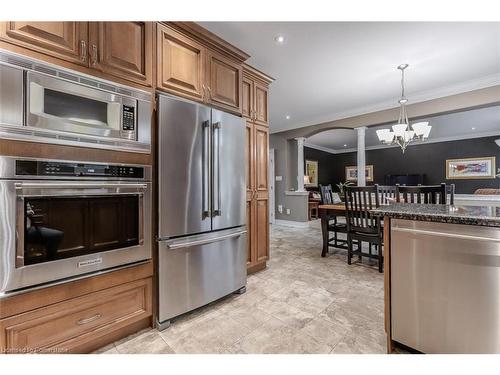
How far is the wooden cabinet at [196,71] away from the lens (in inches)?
69.0

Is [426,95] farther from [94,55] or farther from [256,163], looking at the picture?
[94,55]

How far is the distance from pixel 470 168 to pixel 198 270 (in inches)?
363

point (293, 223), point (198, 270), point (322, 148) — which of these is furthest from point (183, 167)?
point (322, 148)

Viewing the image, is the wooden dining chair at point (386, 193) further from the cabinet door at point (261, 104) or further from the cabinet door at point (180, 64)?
the cabinet door at point (180, 64)

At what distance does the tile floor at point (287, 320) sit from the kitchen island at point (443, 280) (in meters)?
0.35

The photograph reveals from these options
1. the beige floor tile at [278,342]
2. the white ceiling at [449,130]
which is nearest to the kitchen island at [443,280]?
the beige floor tile at [278,342]

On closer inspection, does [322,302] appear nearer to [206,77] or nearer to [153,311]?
[153,311]

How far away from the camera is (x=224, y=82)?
2199mm

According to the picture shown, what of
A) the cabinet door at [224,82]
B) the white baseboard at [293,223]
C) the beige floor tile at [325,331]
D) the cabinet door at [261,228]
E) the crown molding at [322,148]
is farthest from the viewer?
the crown molding at [322,148]

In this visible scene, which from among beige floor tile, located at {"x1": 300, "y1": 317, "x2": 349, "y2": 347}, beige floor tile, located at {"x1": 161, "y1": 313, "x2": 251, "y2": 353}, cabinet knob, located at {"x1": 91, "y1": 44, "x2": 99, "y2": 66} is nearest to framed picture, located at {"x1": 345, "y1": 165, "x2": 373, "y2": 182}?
beige floor tile, located at {"x1": 300, "y1": 317, "x2": 349, "y2": 347}

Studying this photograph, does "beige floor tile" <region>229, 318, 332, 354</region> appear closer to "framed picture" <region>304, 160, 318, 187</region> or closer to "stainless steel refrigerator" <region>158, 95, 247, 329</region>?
"stainless steel refrigerator" <region>158, 95, 247, 329</region>

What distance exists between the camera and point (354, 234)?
304cm

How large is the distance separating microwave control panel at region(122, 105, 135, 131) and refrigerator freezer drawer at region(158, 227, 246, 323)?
2.72 ft

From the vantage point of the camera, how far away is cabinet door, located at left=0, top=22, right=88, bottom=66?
45.8 inches
